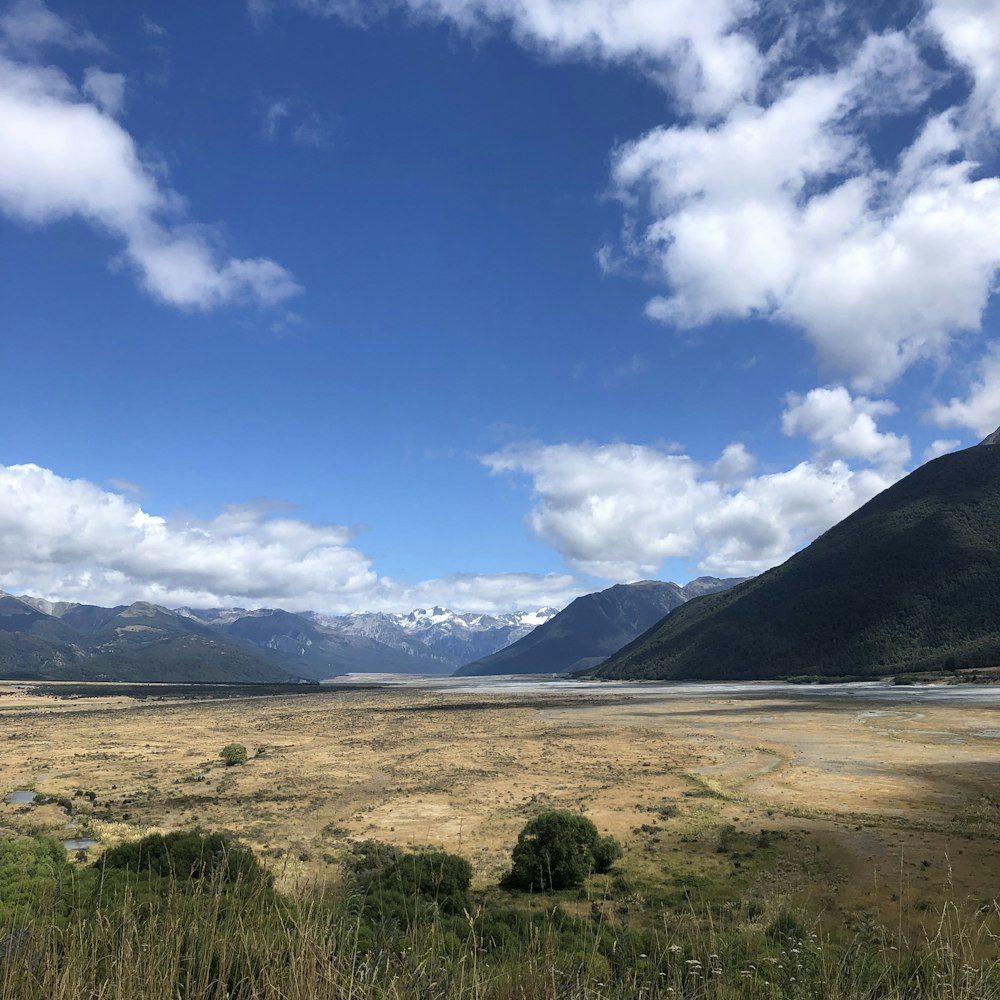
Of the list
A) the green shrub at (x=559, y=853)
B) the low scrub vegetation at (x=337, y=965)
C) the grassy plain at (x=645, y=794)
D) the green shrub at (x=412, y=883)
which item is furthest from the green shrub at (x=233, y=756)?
the low scrub vegetation at (x=337, y=965)

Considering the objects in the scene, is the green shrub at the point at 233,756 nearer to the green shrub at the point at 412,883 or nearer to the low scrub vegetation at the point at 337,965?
the green shrub at the point at 412,883

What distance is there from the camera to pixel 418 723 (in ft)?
278

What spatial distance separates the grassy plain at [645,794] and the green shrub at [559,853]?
106 cm

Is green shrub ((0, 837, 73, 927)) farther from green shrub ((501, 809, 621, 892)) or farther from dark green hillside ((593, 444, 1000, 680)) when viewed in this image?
dark green hillside ((593, 444, 1000, 680))

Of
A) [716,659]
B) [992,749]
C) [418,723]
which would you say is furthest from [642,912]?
[716,659]

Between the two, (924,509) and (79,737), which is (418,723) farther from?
(924,509)

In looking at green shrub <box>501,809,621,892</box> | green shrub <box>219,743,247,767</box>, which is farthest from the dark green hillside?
green shrub <box>501,809,621,892</box>

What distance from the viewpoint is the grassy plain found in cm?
2106

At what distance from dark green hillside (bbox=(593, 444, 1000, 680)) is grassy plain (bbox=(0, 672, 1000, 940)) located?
8593cm

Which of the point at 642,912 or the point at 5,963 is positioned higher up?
the point at 5,963

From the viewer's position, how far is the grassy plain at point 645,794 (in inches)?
829

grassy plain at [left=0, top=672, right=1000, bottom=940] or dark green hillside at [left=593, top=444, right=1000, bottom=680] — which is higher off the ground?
dark green hillside at [left=593, top=444, right=1000, bottom=680]

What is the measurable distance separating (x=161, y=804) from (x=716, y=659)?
173m

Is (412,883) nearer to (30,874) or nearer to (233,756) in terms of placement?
(30,874)
